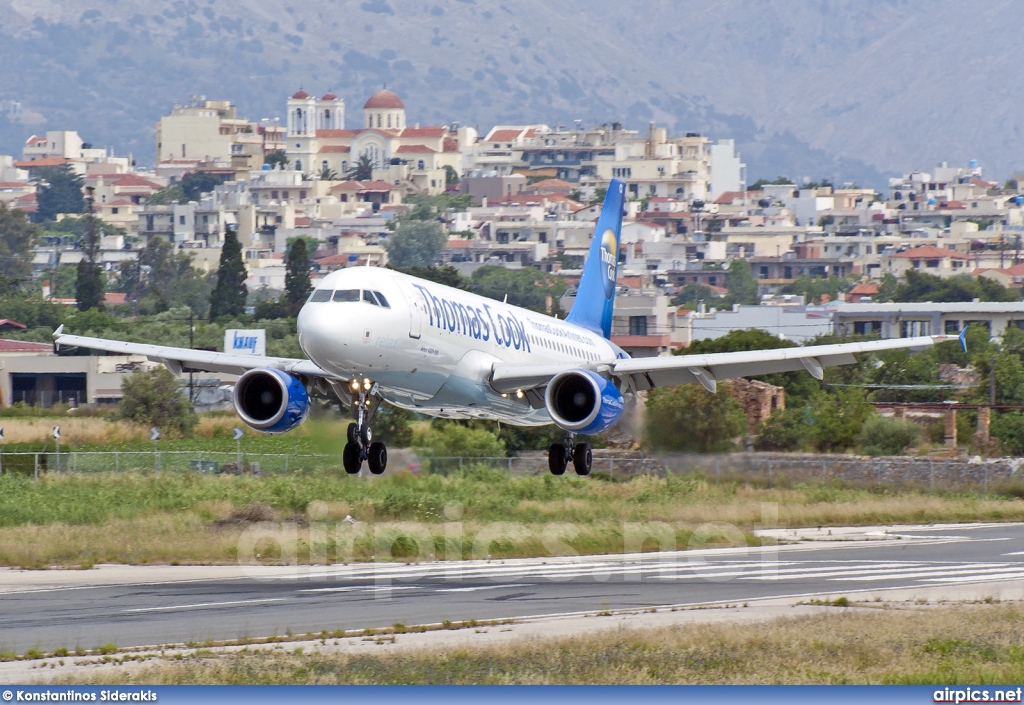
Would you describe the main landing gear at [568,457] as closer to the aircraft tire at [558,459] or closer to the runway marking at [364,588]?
the aircraft tire at [558,459]

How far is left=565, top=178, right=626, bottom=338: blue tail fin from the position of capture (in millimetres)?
55938

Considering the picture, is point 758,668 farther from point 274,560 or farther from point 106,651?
point 274,560

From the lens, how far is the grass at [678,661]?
103 feet

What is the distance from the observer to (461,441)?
76.1 m

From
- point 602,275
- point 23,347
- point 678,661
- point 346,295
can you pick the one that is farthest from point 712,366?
point 23,347

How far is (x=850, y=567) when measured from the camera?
56156 mm

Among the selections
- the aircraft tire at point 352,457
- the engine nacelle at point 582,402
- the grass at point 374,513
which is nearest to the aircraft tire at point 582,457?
the engine nacelle at point 582,402

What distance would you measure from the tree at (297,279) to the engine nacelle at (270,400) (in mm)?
98398

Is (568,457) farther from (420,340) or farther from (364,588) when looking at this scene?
(420,340)

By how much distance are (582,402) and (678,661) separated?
10623mm

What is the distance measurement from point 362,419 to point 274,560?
19.1 metres

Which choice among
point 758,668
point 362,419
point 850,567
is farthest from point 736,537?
point 758,668

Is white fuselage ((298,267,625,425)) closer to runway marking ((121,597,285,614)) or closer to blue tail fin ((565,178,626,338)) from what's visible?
runway marking ((121,597,285,614))

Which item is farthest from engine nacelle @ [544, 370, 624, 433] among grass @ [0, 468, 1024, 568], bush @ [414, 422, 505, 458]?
bush @ [414, 422, 505, 458]
